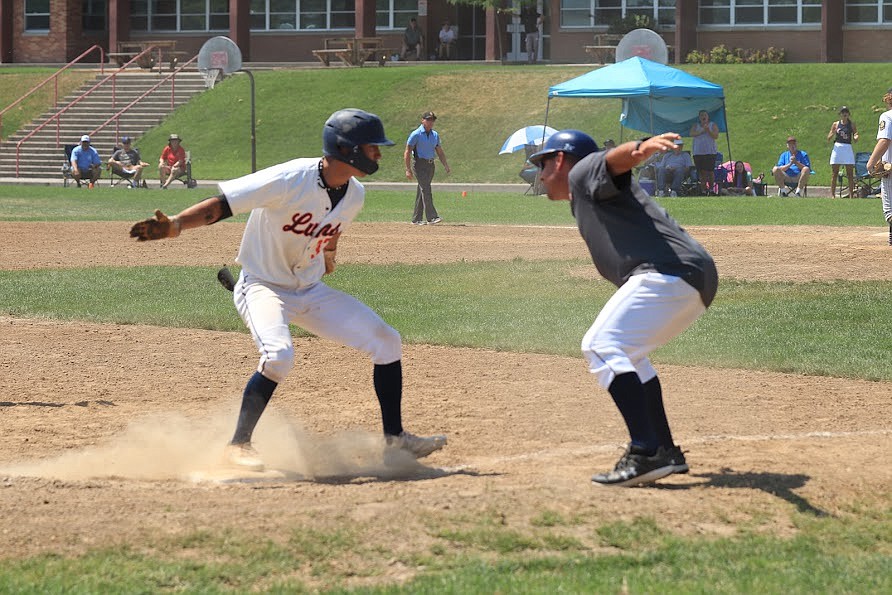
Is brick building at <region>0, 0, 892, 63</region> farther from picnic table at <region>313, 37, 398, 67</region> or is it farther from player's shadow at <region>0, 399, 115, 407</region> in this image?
player's shadow at <region>0, 399, 115, 407</region>

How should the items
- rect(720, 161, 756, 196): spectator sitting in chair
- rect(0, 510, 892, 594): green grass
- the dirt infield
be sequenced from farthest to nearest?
rect(720, 161, 756, 196): spectator sitting in chair → the dirt infield → rect(0, 510, 892, 594): green grass

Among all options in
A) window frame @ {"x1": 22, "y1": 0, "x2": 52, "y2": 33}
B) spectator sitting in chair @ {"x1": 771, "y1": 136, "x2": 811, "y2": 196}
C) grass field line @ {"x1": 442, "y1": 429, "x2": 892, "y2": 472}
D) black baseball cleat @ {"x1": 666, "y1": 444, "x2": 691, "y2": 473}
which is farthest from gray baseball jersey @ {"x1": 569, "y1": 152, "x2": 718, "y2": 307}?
window frame @ {"x1": 22, "y1": 0, "x2": 52, "y2": 33}

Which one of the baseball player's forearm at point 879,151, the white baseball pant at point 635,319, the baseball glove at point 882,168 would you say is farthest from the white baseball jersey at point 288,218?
the baseball glove at point 882,168

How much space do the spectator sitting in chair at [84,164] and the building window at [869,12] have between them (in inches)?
1051

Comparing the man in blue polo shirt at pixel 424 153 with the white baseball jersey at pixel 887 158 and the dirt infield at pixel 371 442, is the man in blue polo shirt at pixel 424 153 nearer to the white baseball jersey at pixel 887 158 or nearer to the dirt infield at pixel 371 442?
the white baseball jersey at pixel 887 158

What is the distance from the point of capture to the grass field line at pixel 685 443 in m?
6.92

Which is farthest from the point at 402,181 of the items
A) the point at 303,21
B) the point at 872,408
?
the point at 872,408

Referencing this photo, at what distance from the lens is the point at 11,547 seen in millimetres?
5133

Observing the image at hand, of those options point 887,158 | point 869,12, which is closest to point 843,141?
point 887,158

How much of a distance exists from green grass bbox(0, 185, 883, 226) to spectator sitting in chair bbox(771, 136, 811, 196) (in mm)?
1887

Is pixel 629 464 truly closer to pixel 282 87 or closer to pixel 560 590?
pixel 560 590

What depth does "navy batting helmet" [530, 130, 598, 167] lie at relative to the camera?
6.11 m

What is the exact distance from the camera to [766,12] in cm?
4653

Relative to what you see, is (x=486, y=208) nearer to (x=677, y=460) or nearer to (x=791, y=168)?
(x=791, y=168)
